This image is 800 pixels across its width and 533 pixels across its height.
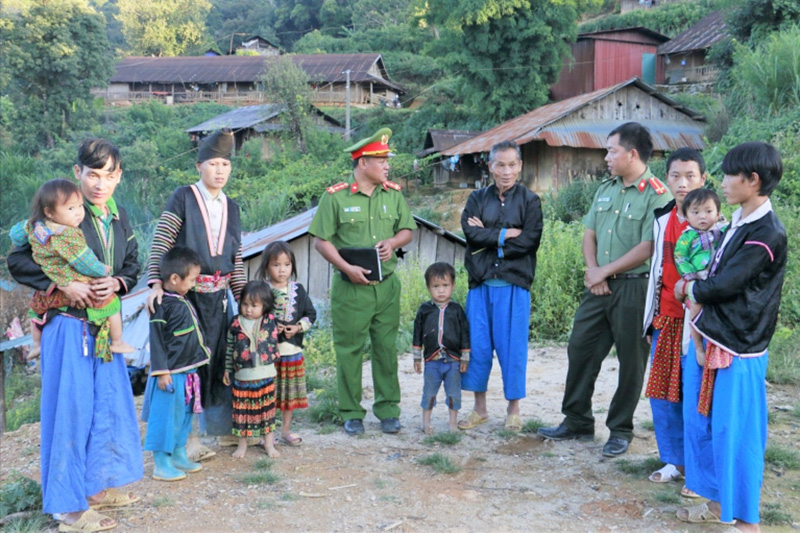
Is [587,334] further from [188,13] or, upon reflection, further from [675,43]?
[188,13]

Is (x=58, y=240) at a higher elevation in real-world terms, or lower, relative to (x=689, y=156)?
lower

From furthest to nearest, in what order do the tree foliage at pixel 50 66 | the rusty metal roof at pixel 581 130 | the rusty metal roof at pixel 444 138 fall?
the tree foliage at pixel 50 66, the rusty metal roof at pixel 444 138, the rusty metal roof at pixel 581 130

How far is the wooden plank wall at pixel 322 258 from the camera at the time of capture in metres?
10.6

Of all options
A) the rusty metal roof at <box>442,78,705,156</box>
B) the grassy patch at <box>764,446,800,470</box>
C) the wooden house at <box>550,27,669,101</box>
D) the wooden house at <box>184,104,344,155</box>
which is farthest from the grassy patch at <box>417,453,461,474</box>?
the wooden house at <box>550,27,669,101</box>

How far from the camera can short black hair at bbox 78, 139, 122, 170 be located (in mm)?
3617

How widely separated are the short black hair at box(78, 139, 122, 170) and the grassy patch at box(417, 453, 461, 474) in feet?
8.44

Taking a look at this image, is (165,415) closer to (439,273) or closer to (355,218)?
(355,218)

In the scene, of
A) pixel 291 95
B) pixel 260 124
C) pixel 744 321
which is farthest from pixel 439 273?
pixel 260 124

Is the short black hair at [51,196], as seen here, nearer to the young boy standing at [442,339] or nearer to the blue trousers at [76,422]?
the blue trousers at [76,422]

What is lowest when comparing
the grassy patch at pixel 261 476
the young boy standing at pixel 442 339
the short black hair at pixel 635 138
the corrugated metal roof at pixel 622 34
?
the grassy patch at pixel 261 476

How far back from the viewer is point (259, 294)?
14.6ft

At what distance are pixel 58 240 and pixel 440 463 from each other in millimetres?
2557

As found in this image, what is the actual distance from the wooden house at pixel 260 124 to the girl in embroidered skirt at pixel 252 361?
28314mm

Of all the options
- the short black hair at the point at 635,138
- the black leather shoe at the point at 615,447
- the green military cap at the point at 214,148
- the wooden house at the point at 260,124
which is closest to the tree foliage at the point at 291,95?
the wooden house at the point at 260,124
